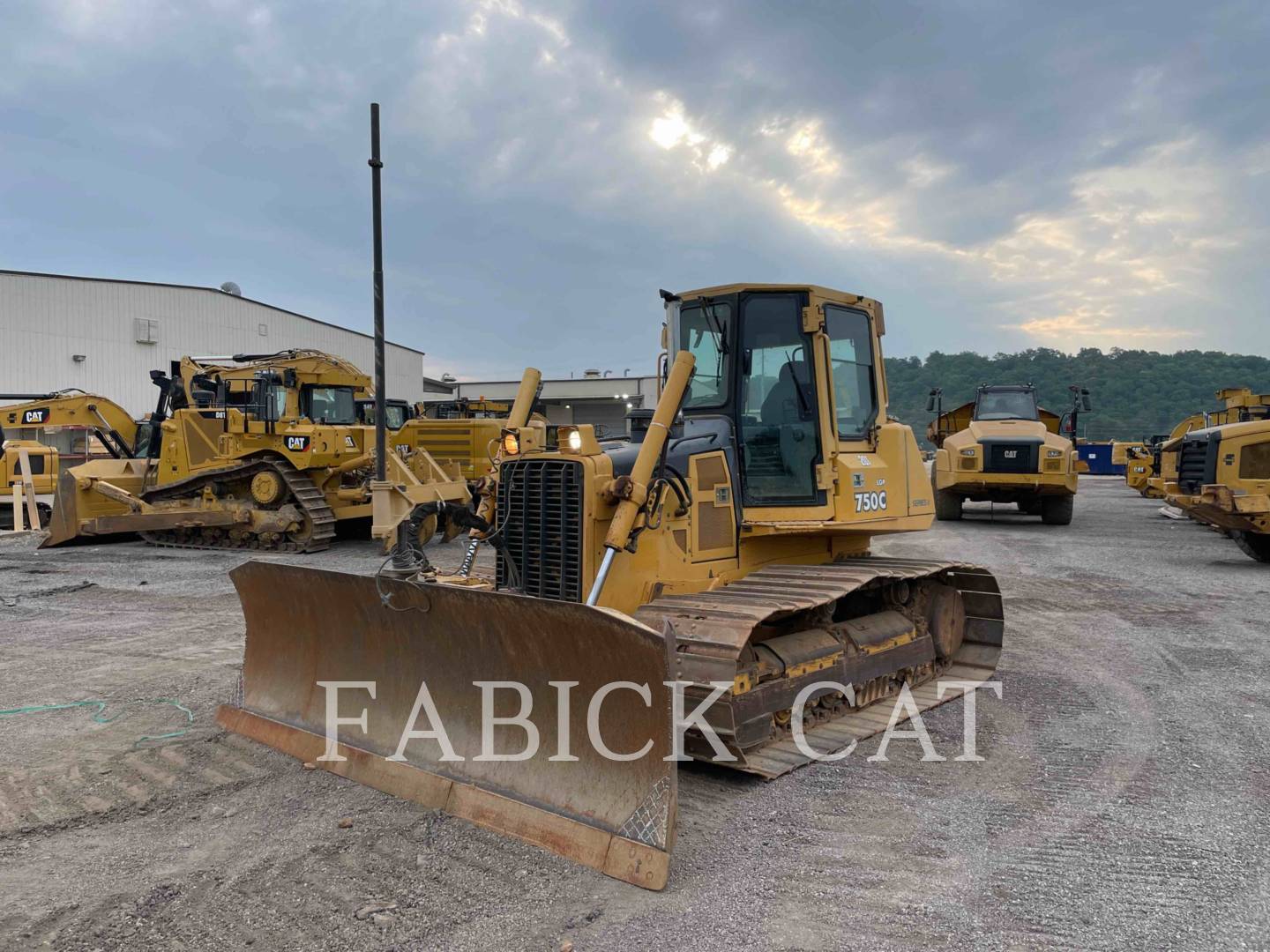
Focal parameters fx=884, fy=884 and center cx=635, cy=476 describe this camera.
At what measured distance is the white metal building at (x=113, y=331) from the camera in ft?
85.0

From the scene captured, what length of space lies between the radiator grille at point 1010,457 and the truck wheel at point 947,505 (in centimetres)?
157

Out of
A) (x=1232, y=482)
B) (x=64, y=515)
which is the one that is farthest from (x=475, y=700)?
(x=64, y=515)

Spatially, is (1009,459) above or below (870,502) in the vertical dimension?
above

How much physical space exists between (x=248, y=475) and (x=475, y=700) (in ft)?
36.0

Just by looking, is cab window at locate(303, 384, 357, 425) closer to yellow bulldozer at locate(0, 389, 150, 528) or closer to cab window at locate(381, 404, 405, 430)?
cab window at locate(381, 404, 405, 430)

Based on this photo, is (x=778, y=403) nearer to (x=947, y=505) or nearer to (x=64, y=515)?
(x=64, y=515)

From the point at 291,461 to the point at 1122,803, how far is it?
12.2 m

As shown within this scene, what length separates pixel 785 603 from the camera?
4.51m

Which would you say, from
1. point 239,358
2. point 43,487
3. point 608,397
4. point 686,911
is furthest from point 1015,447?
point 608,397

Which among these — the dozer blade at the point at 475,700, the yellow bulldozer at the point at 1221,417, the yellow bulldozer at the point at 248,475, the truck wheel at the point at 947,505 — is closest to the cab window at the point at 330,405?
the yellow bulldozer at the point at 248,475

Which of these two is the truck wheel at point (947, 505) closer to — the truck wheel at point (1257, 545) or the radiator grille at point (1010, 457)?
the radiator grille at point (1010, 457)

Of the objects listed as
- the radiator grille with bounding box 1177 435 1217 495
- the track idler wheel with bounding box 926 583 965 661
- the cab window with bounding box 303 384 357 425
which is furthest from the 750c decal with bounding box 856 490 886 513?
the cab window with bounding box 303 384 357 425

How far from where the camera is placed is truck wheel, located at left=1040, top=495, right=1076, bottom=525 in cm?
1706

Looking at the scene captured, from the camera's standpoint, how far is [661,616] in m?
4.46
